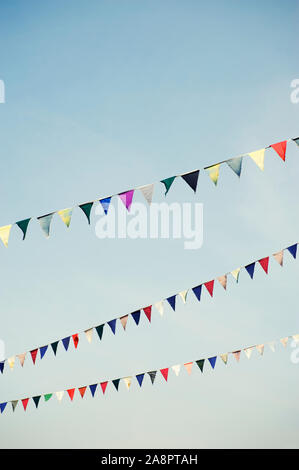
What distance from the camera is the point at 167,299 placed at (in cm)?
884

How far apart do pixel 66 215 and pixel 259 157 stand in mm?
2769

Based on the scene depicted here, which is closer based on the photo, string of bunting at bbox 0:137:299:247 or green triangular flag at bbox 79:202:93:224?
string of bunting at bbox 0:137:299:247

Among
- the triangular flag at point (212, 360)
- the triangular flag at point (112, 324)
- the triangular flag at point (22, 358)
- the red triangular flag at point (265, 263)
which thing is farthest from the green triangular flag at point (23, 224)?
the triangular flag at point (212, 360)

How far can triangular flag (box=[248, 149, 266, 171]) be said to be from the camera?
6.20 metres

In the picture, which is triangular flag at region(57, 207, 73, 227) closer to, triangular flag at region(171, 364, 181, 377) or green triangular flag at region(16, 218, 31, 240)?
green triangular flag at region(16, 218, 31, 240)

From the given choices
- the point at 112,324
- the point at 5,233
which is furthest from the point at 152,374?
the point at 5,233

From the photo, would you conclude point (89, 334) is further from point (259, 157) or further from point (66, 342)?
point (259, 157)

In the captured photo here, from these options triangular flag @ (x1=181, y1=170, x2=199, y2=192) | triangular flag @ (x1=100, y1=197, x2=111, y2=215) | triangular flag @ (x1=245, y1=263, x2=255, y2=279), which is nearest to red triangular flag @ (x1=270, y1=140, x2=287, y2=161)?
triangular flag @ (x1=181, y1=170, x2=199, y2=192)

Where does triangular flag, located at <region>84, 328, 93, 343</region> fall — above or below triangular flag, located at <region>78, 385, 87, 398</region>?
above

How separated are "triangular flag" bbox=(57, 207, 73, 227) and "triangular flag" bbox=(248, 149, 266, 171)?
2.61 metres
